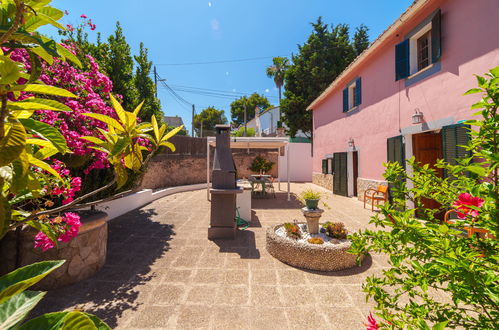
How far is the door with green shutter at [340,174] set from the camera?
11.2m

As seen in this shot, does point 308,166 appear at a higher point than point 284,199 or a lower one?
higher

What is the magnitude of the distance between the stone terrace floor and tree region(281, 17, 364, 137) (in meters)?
15.6

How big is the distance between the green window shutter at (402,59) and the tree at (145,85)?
871 cm

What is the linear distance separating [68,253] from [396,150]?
940cm

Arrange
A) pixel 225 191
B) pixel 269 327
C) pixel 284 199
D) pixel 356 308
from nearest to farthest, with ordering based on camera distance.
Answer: pixel 269 327 → pixel 356 308 → pixel 225 191 → pixel 284 199

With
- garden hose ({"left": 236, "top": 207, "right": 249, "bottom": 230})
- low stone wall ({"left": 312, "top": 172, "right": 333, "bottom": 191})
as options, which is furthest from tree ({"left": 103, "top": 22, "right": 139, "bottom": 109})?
low stone wall ({"left": 312, "top": 172, "right": 333, "bottom": 191})

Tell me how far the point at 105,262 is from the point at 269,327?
3.47 m

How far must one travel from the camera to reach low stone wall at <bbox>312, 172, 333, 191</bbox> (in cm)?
1324

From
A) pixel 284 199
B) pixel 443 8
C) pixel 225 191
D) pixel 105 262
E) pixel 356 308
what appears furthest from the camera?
pixel 284 199

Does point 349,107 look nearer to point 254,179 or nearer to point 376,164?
point 376,164

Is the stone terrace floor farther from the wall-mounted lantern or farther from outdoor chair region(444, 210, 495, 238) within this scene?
the wall-mounted lantern

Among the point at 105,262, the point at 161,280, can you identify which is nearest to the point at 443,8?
the point at 161,280

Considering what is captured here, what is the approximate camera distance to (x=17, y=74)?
70 centimetres

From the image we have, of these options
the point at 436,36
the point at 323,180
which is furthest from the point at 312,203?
the point at 323,180
